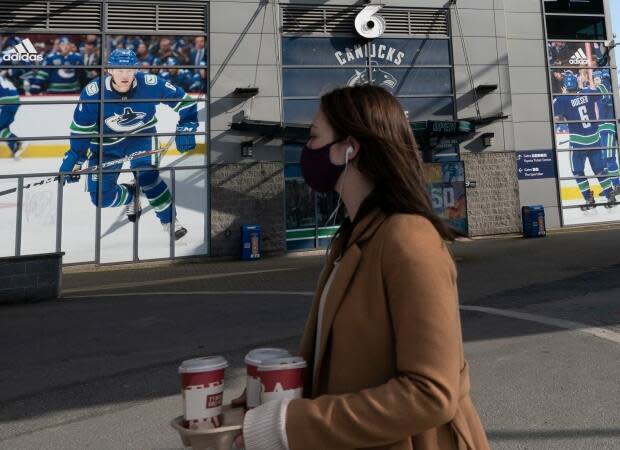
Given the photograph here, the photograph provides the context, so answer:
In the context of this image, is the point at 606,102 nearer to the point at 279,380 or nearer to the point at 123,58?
the point at 123,58

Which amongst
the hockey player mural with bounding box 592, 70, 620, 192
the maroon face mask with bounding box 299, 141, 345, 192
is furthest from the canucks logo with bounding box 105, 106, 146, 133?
the hockey player mural with bounding box 592, 70, 620, 192

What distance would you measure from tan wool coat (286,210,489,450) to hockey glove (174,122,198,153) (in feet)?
48.2

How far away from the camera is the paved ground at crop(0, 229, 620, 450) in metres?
3.44

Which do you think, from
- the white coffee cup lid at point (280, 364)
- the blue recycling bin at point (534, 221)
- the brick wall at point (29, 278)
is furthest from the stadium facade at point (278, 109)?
the white coffee cup lid at point (280, 364)

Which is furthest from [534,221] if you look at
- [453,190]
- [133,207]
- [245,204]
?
[133,207]

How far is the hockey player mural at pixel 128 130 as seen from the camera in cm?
1447

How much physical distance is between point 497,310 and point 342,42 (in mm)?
12832

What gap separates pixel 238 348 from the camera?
5.50 m

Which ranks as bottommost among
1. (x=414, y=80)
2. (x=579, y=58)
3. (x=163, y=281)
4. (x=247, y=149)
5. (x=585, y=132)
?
(x=163, y=281)

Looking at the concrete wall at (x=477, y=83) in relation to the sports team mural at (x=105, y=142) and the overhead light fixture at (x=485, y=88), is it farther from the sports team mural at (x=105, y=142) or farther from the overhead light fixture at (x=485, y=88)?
the sports team mural at (x=105, y=142)

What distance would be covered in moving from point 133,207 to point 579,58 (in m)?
19.0

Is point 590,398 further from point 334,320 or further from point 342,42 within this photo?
point 342,42

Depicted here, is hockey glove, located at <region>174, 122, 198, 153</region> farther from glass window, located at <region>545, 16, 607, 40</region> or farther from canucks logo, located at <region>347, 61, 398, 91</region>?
glass window, located at <region>545, 16, 607, 40</region>

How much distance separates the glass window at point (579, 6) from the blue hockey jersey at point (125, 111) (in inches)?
630
